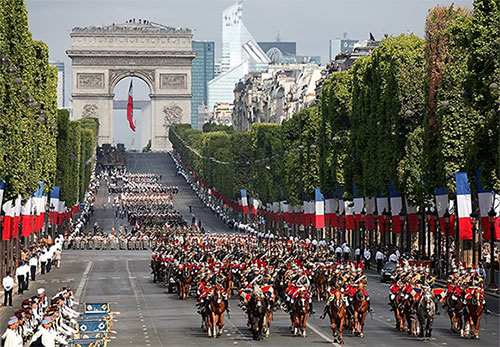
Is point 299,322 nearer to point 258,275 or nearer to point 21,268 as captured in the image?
point 258,275

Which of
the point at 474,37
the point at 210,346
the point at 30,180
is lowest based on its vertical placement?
the point at 210,346

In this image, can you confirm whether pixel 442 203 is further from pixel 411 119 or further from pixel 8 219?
pixel 8 219

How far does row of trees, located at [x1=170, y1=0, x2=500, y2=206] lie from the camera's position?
54562 millimetres

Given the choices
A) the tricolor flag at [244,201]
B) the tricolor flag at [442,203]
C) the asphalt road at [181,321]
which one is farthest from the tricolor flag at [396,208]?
the tricolor flag at [244,201]

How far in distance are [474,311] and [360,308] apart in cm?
306

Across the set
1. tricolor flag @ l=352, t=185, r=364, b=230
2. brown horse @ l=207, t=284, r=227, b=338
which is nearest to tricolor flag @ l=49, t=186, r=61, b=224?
tricolor flag @ l=352, t=185, r=364, b=230

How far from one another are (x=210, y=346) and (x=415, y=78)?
4185 centimetres

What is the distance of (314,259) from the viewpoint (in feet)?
182

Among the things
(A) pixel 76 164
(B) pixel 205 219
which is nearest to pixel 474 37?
(A) pixel 76 164

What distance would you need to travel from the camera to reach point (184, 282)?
2235 inches

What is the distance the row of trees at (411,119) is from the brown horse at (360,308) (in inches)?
444

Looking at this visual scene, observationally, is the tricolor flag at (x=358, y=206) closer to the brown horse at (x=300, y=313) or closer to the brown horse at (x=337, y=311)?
the brown horse at (x=300, y=313)

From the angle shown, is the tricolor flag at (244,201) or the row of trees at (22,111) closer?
the row of trees at (22,111)

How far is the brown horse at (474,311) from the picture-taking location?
3944 cm
